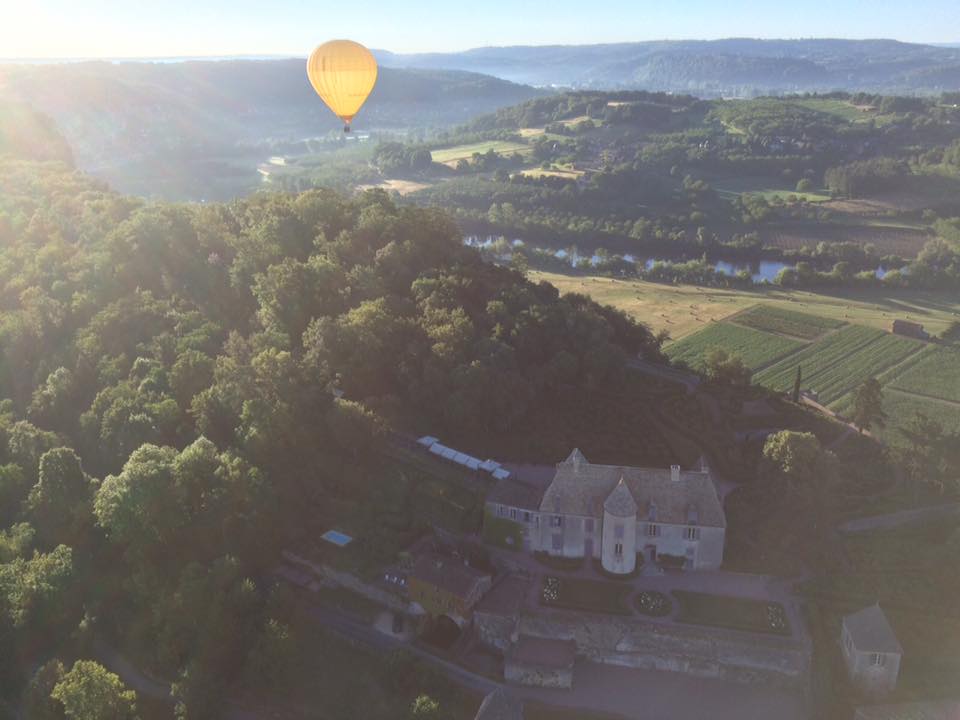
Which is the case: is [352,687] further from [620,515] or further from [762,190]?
[762,190]

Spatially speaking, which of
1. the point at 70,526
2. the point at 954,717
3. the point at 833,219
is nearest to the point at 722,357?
the point at 954,717

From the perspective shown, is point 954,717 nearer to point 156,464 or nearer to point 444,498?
point 444,498

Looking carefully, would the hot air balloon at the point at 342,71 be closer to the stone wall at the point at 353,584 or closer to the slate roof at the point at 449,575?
the stone wall at the point at 353,584

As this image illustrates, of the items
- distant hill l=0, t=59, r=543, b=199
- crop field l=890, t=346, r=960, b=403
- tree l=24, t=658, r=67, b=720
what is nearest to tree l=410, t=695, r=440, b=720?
tree l=24, t=658, r=67, b=720

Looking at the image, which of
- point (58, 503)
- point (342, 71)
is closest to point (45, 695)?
point (58, 503)

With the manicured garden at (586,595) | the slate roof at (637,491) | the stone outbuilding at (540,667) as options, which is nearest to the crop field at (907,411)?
the slate roof at (637,491)
